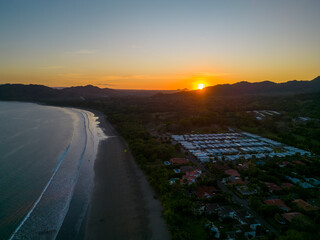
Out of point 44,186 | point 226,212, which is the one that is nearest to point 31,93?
point 44,186

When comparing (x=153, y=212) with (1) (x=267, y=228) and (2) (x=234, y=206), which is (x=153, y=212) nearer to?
(2) (x=234, y=206)

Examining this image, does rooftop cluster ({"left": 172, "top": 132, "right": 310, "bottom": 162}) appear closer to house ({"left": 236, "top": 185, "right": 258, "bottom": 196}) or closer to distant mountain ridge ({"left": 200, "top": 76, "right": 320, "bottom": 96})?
house ({"left": 236, "top": 185, "right": 258, "bottom": 196})

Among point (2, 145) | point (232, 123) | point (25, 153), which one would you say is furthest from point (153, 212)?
point (232, 123)

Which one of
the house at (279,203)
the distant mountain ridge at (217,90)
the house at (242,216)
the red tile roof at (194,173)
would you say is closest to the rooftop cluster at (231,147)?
the red tile roof at (194,173)

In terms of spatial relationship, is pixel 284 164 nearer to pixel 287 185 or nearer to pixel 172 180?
pixel 287 185

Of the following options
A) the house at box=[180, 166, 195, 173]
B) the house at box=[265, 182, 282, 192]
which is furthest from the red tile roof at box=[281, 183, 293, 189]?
the house at box=[180, 166, 195, 173]

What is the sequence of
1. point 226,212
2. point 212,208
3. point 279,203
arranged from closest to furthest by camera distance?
point 226,212 → point 212,208 → point 279,203

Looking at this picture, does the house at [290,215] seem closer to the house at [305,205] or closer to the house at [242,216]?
the house at [305,205]
